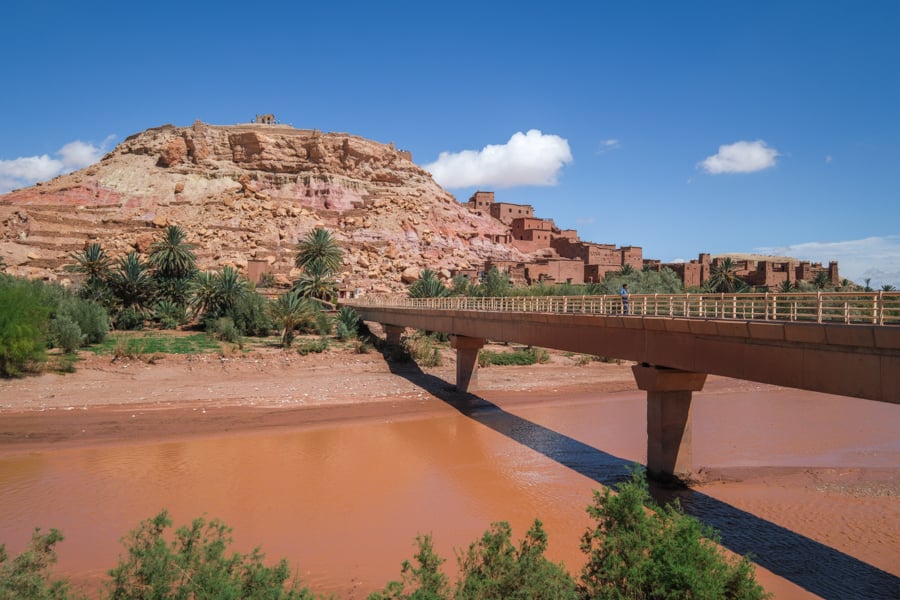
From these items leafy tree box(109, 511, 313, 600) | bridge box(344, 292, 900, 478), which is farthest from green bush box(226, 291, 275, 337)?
leafy tree box(109, 511, 313, 600)

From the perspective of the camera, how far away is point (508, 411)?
2780cm

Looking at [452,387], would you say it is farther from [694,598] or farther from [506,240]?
[506,240]

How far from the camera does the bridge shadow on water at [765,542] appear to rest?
35.8 feet

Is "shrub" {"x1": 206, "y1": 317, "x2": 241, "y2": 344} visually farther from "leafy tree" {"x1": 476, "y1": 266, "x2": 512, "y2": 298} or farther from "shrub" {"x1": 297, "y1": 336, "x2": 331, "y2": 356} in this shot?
"leafy tree" {"x1": 476, "y1": 266, "x2": 512, "y2": 298}

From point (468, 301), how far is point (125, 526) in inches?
881

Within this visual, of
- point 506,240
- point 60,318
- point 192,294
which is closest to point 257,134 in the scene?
point 506,240

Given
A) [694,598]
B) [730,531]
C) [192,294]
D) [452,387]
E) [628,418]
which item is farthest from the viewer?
[192,294]

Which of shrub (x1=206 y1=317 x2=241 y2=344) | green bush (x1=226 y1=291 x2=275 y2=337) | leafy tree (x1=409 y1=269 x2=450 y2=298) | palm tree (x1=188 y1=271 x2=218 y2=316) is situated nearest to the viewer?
shrub (x1=206 y1=317 x2=241 y2=344)

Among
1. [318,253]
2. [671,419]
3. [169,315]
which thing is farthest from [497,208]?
[671,419]

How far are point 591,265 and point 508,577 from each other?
61.7 m

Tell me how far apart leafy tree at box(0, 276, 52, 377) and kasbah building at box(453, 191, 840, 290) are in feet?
143

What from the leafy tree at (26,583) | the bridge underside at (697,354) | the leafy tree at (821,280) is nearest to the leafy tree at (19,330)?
the bridge underside at (697,354)

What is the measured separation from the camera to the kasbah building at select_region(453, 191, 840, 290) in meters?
62.9

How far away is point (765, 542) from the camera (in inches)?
504
